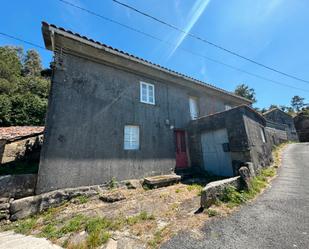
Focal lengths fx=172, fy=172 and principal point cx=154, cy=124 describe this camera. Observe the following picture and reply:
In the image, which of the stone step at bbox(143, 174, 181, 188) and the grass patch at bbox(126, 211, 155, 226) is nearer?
the grass patch at bbox(126, 211, 155, 226)

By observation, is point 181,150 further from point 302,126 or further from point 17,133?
point 302,126

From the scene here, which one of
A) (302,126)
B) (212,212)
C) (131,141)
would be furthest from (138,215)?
(302,126)

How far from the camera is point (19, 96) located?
1526 centimetres

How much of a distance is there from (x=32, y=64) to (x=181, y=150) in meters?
35.9

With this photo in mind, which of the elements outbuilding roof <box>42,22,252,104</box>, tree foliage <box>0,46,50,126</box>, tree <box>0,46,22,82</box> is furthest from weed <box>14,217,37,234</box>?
tree <box>0,46,22,82</box>

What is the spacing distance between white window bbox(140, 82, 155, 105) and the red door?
105 inches

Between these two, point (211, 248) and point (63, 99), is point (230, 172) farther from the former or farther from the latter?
point (63, 99)

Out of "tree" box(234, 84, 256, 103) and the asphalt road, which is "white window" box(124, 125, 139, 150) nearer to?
the asphalt road

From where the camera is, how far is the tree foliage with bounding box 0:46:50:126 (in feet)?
46.6

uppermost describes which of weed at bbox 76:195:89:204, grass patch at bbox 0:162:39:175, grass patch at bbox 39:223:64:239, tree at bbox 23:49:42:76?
tree at bbox 23:49:42:76

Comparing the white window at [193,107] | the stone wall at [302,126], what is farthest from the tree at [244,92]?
the white window at [193,107]

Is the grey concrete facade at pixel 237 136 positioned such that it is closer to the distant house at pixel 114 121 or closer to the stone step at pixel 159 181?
the distant house at pixel 114 121

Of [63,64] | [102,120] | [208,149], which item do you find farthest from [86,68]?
[208,149]

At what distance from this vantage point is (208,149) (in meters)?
10.3
